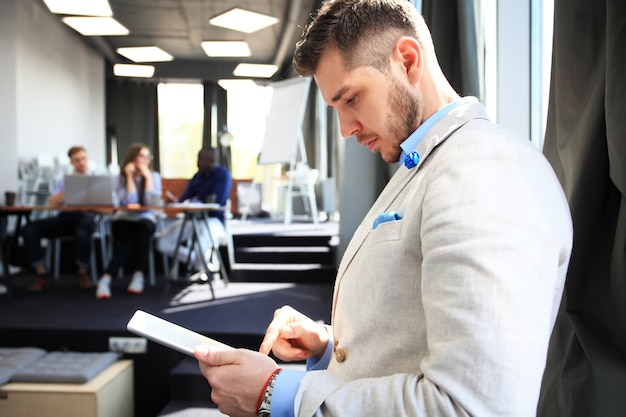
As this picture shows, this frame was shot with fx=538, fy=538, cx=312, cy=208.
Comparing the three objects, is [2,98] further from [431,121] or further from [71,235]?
[431,121]

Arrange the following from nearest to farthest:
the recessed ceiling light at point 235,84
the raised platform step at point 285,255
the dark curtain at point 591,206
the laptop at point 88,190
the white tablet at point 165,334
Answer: the white tablet at point 165,334 → the dark curtain at point 591,206 → the laptop at point 88,190 → the raised platform step at point 285,255 → the recessed ceiling light at point 235,84

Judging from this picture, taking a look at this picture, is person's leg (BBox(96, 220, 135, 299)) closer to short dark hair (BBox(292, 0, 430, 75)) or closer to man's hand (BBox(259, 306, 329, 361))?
man's hand (BBox(259, 306, 329, 361))

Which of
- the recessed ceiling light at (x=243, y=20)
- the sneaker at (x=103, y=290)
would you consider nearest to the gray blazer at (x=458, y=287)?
the sneaker at (x=103, y=290)

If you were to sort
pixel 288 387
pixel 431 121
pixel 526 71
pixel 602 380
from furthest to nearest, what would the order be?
pixel 526 71, pixel 602 380, pixel 431 121, pixel 288 387

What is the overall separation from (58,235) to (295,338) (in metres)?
4.35

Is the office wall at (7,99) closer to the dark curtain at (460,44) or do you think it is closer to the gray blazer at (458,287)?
the dark curtain at (460,44)

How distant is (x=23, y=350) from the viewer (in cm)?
291

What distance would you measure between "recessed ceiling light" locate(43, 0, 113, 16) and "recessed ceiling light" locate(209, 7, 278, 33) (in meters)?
1.65

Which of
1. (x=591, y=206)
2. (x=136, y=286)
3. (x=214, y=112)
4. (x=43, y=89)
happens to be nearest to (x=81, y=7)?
(x=43, y=89)

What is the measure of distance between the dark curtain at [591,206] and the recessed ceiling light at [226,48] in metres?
9.58

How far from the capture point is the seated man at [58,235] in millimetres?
4645

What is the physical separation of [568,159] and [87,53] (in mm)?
11381

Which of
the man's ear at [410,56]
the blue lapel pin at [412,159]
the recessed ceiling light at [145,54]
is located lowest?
the blue lapel pin at [412,159]

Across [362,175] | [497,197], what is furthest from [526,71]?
[362,175]
